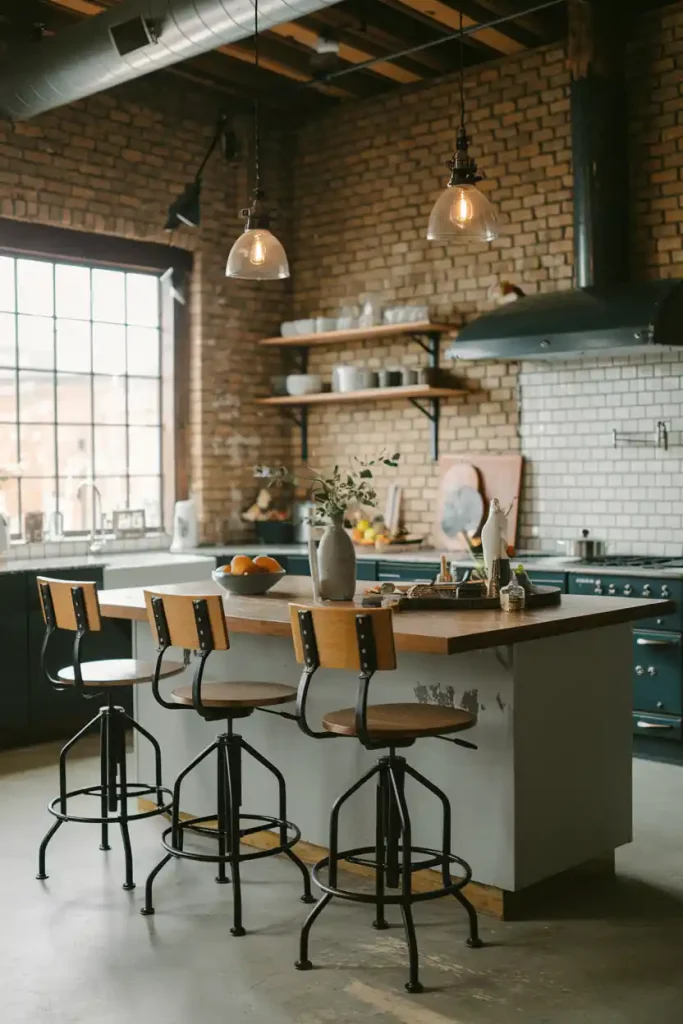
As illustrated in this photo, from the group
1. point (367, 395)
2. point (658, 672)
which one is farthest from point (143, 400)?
point (658, 672)

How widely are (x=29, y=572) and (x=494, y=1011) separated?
391 cm

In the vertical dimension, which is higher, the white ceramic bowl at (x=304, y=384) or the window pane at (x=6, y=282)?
the window pane at (x=6, y=282)

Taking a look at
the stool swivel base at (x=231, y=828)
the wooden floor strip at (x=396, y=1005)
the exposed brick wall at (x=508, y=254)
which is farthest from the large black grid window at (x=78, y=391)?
the wooden floor strip at (x=396, y=1005)

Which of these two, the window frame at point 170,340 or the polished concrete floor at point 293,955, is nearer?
the polished concrete floor at point 293,955

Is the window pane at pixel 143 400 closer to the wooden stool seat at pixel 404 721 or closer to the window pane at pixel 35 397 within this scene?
the window pane at pixel 35 397

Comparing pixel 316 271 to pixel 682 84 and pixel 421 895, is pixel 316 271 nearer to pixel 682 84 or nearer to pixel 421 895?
pixel 682 84

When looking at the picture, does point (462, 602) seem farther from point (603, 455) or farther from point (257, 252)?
point (603, 455)

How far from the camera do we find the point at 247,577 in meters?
4.64

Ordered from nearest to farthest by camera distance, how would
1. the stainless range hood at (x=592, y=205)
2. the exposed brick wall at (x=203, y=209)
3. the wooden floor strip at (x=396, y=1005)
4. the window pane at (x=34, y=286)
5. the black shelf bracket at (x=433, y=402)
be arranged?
the wooden floor strip at (x=396, y=1005)
the stainless range hood at (x=592, y=205)
the exposed brick wall at (x=203, y=209)
the window pane at (x=34, y=286)
the black shelf bracket at (x=433, y=402)

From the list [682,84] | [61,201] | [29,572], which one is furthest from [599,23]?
[29,572]

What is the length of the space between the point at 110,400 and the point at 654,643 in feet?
12.9

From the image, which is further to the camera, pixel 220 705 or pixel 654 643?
pixel 654 643

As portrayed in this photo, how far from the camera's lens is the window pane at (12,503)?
23.5 feet

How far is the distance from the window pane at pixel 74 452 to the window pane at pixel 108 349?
0.43 m
